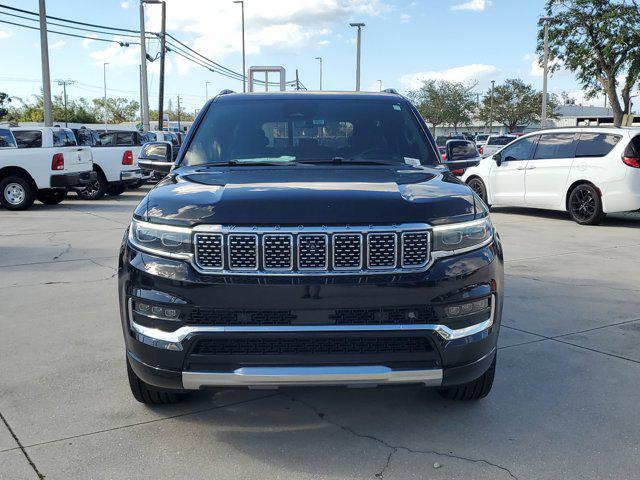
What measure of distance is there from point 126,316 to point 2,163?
12.9 m

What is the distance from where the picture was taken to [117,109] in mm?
118625

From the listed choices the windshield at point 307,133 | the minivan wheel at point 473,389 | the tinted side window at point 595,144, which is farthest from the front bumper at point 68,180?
the minivan wheel at point 473,389

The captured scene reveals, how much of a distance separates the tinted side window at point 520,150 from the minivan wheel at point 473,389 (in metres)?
10.2

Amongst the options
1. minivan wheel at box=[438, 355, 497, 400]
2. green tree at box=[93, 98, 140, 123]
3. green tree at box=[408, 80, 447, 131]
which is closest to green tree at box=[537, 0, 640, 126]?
minivan wheel at box=[438, 355, 497, 400]

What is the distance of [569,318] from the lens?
5.70 m

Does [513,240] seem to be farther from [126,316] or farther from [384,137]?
[126,316]

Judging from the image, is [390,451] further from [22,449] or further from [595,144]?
[595,144]

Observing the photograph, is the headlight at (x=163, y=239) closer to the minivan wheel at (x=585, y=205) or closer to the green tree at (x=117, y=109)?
the minivan wheel at (x=585, y=205)

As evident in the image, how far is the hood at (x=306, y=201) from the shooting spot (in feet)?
9.94

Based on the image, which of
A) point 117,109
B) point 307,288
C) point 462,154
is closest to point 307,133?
point 462,154

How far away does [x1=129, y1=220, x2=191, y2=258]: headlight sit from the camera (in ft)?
9.96

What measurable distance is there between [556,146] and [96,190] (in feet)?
38.4

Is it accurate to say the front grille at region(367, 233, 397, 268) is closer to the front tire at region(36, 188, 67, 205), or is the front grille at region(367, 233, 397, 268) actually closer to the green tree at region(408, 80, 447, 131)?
the front tire at region(36, 188, 67, 205)

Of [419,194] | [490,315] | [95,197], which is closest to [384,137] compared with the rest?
[419,194]
